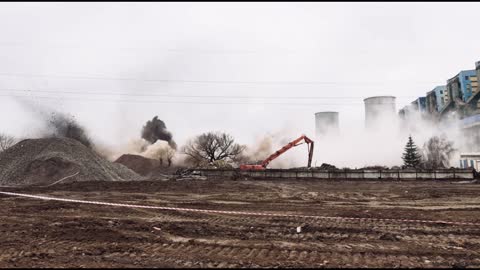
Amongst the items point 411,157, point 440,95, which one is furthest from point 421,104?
point 411,157

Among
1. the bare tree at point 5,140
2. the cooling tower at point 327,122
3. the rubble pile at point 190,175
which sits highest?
the cooling tower at point 327,122

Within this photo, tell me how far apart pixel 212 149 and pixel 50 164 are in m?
31.3

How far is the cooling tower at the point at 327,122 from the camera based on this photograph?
4881 cm

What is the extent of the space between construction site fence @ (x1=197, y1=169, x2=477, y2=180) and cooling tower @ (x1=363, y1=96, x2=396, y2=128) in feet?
58.5

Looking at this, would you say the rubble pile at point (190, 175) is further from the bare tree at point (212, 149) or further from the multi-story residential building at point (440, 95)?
the multi-story residential building at point (440, 95)

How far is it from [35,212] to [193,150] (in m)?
45.5

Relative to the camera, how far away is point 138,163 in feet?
173

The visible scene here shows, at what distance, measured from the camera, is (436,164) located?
4194 cm

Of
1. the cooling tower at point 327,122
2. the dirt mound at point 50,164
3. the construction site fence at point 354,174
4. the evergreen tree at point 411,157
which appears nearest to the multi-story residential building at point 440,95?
the evergreen tree at point 411,157

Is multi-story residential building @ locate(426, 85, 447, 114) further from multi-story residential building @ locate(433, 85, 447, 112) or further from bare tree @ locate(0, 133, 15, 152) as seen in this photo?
bare tree @ locate(0, 133, 15, 152)

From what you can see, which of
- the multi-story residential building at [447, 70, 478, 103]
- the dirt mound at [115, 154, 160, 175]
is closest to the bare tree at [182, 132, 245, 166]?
the dirt mound at [115, 154, 160, 175]

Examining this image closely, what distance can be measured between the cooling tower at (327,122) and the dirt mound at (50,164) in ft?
92.1

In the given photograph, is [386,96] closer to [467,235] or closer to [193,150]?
[193,150]

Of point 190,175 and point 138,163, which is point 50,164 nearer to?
point 190,175
